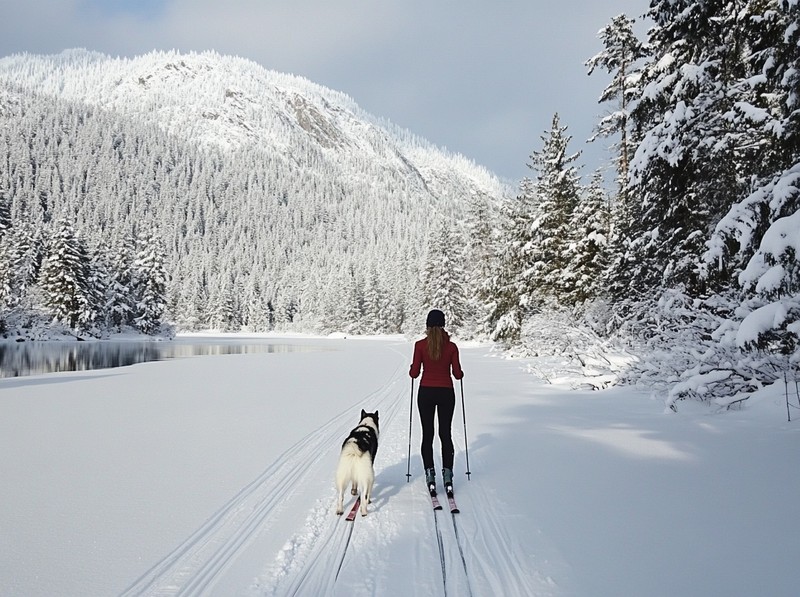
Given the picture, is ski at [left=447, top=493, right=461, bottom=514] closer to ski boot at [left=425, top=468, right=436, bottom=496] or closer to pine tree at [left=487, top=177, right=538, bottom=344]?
ski boot at [left=425, top=468, right=436, bottom=496]

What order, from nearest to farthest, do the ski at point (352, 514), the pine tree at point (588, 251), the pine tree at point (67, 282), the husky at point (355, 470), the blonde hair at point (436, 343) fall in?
the ski at point (352, 514) < the husky at point (355, 470) < the blonde hair at point (436, 343) < the pine tree at point (588, 251) < the pine tree at point (67, 282)

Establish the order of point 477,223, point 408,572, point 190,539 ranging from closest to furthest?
point 408,572 < point 190,539 < point 477,223

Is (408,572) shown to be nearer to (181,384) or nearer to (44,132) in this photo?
(181,384)

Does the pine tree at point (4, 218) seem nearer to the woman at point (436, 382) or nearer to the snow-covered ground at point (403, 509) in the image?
the snow-covered ground at point (403, 509)

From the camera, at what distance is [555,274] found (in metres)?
22.8

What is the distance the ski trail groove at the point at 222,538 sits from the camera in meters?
3.16

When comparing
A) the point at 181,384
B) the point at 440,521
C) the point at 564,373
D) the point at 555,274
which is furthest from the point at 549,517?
the point at 555,274

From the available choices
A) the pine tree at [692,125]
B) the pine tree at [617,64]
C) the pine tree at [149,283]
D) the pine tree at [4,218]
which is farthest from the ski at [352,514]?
the pine tree at [149,283]

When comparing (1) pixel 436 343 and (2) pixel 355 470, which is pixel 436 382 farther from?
(2) pixel 355 470

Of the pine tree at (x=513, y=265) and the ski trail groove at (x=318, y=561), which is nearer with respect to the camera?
the ski trail groove at (x=318, y=561)

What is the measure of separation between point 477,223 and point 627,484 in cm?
4231

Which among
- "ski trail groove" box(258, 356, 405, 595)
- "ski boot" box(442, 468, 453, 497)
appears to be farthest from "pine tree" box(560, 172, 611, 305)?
"ski trail groove" box(258, 356, 405, 595)

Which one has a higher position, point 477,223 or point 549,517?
point 477,223

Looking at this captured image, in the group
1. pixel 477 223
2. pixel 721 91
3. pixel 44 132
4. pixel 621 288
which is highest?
pixel 44 132
